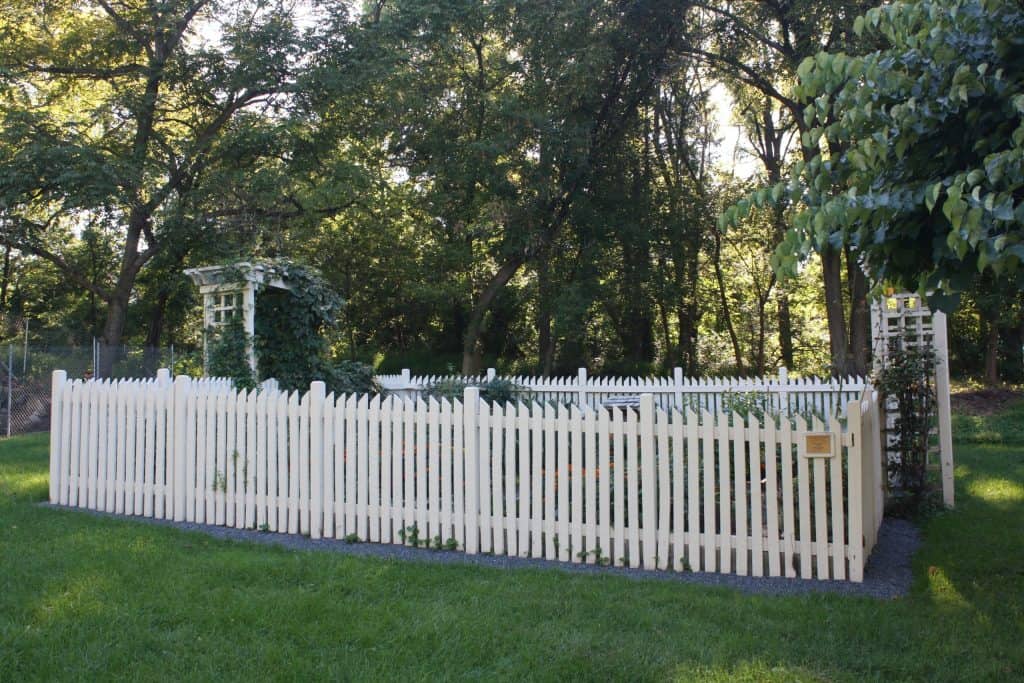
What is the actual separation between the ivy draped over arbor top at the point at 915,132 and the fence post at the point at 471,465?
285 cm

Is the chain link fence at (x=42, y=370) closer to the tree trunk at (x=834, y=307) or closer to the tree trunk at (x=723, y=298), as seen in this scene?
the tree trunk at (x=834, y=307)

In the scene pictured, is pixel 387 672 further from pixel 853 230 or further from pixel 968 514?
pixel 968 514

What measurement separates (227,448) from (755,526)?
4.46 metres

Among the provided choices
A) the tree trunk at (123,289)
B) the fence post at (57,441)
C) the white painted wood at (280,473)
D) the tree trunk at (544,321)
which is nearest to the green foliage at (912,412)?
the white painted wood at (280,473)

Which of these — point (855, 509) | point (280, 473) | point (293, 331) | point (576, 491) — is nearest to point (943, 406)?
point (855, 509)

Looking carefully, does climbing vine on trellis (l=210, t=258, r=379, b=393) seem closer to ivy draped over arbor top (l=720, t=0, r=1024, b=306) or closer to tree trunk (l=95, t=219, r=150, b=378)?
ivy draped over arbor top (l=720, t=0, r=1024, b=306)

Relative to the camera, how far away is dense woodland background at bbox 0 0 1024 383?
1872cm

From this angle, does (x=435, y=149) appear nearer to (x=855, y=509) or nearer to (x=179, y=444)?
(x=179, y=444)

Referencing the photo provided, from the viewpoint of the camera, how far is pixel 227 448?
6.85 meters

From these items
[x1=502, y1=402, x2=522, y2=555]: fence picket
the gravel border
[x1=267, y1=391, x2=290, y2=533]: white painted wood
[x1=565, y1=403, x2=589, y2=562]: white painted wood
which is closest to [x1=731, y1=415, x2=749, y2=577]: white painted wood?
the gravel border

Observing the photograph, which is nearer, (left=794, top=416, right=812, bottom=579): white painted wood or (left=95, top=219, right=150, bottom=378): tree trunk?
(left=794, top=416, right=812, bottom=579): white painted wood

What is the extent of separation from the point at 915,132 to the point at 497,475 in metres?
3.66

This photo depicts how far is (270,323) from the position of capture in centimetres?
1051

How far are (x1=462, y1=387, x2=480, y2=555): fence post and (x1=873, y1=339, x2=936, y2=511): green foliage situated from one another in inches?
164
